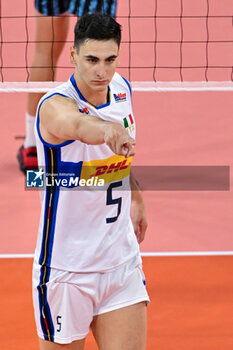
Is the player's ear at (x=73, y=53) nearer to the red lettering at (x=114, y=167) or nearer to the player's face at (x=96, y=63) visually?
the player's face at (x=96, y=63)

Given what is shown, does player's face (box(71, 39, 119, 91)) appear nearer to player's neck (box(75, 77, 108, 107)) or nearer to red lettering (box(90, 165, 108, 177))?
player's neck (box(75, 77, 108, 107))

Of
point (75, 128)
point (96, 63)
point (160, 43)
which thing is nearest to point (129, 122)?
point (96, 63)

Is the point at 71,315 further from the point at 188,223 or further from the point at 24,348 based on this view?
the point at 188,223

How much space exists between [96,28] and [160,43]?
8.43 meters

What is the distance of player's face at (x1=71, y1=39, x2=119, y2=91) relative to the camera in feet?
11.3

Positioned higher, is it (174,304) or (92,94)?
(92,94)

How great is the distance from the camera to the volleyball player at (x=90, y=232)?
3473mm

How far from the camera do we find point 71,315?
363 cm

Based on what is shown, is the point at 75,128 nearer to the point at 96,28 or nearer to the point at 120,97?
the point at 96,28

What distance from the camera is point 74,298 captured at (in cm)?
361

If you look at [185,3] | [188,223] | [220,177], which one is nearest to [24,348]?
[188,223]

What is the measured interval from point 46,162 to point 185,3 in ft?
29.9

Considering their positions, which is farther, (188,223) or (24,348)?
(188,223)

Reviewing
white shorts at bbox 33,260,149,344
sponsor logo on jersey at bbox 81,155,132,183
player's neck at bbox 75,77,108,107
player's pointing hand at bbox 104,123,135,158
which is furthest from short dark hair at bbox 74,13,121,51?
white shorts at bbox 33,260,149,344
